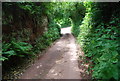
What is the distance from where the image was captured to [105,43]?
2.80 m

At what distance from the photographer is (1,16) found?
400 centimetres

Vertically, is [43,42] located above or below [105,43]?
below

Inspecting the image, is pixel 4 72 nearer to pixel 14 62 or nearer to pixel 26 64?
pixel 14 62

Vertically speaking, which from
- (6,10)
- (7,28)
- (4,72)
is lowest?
(4,72)

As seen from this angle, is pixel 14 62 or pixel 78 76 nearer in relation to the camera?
pixel 78 76

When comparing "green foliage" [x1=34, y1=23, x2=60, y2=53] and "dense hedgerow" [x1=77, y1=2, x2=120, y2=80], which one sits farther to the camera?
"green foliage" [x1=34, y1=23, x2=60, y2=53]

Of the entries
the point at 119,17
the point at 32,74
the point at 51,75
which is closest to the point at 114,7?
the point at 119,17

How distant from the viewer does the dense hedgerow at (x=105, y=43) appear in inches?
78.8

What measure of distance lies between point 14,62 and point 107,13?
228 inches

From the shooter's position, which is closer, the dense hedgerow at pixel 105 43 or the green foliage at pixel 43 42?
the dense hedgerow at pixel 105 43

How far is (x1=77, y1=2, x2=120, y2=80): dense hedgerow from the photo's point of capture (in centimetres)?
200

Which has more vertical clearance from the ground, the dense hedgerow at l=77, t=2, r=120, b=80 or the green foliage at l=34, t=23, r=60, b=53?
the dense hedgerow at l=77, t=2, r=120, b=80

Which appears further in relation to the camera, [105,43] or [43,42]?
[43,42]

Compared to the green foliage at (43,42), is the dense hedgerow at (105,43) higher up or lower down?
higher up
